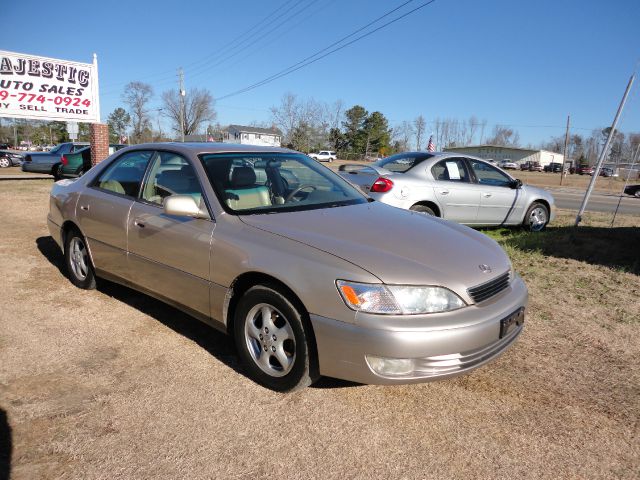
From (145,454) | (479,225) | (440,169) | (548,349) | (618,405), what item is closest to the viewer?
(145,454)

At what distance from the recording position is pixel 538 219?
841 centimetres

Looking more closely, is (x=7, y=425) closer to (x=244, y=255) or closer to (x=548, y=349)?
(x=244, y=255)

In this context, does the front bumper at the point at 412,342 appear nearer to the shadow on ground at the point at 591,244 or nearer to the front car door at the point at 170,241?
the front car door at the point at 170,241

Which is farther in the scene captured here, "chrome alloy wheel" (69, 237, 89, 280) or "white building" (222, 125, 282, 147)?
"white building" (222, 125, 282, 147)

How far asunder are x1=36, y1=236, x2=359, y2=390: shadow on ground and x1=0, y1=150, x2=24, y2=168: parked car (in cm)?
2902

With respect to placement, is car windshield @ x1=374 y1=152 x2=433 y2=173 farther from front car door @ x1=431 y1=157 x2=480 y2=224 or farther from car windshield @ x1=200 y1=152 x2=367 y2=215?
car windshield @ x1=200 y1=152 x2=367 y2=215

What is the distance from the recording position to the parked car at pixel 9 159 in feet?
93.3

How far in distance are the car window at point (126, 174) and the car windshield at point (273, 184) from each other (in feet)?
2.52

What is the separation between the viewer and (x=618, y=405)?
2760 millimetres

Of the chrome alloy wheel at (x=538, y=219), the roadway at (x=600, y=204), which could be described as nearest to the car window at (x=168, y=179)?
the chrome alloy wheel at (x=538, y=219)

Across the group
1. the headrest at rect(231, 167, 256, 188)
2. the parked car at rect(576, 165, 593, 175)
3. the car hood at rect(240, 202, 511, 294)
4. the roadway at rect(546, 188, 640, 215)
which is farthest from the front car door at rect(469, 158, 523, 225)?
the parked car at rect(576, 165, 593, 175)

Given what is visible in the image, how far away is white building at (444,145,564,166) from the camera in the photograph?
92375mm

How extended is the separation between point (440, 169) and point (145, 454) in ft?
19.9

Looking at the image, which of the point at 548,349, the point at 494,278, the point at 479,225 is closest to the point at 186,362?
the point at 494,278
